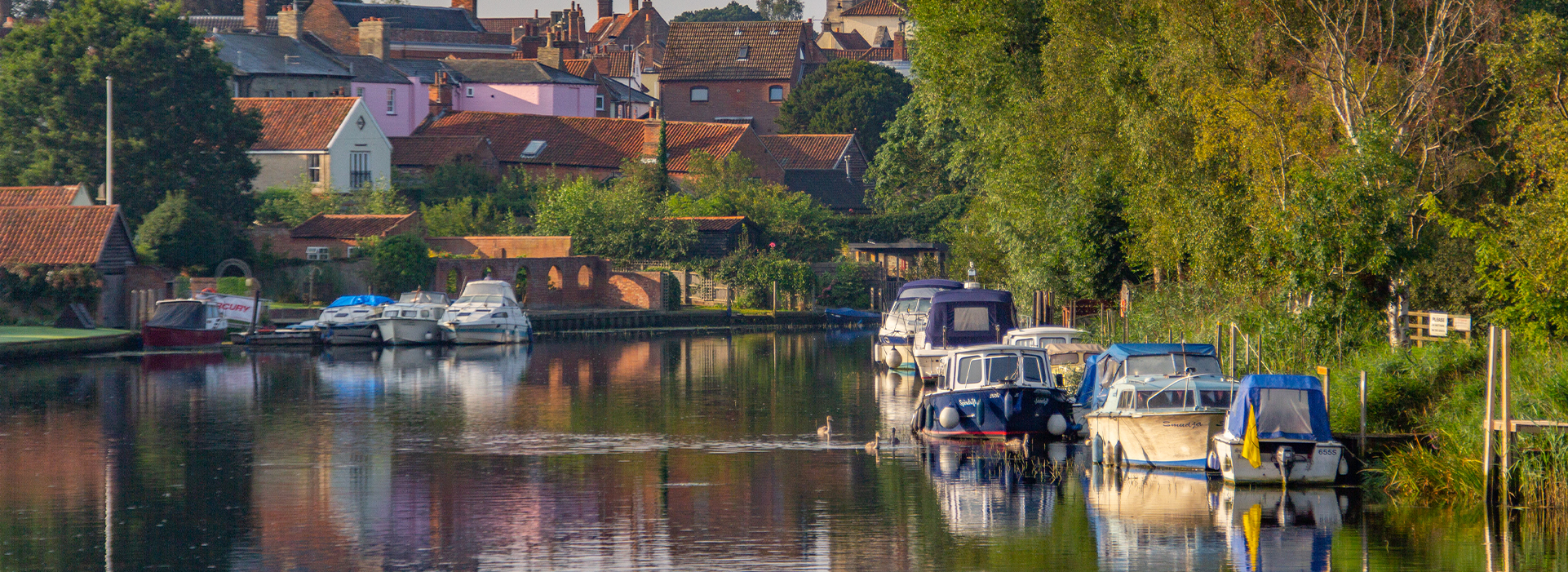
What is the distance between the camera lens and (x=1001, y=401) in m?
29.5

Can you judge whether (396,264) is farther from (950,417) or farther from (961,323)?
(950,417)

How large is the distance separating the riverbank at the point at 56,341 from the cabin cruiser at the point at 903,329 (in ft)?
78.1

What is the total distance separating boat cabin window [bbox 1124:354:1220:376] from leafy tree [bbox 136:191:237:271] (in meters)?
42.7

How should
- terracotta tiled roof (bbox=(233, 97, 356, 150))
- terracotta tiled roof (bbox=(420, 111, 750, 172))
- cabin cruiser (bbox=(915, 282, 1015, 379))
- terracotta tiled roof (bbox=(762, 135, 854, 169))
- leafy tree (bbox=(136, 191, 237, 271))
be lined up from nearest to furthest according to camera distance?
cabin cruiser (bbox=(915, 282, 1015, 379)) < leafy tree (bbox=(136, 191, 237, 271)) < terracotta tiled roof (bbox=(233, 97, 356, 150)) < terracotta tiled roof (bbox=(420, 111, 750, 172)) < terracotta tiled roof (bbox=(762, 135, 854, 169))

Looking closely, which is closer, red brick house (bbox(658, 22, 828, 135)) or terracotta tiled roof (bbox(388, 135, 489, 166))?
terracotta tiled roof (bbox(388, 135, 489, 166))

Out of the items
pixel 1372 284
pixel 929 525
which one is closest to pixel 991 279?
pixel 1372 284

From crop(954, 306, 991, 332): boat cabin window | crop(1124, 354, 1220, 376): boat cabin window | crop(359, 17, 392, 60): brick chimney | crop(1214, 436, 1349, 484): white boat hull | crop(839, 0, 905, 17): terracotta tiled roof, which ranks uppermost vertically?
crop(839, 0, 905, 17): terracotta tiled roof

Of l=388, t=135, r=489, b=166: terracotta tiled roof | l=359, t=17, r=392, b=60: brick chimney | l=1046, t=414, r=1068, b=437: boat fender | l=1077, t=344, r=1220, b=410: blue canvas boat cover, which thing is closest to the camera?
l=1077, t=344, r=1220, b=410: blue canvas boat cover

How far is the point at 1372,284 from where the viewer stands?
28234 millimetres

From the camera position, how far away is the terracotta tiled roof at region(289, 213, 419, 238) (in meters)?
69.4

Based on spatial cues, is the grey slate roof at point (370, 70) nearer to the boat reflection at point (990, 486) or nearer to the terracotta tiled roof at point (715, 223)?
the terracotta tiled roof at point (715, 223)

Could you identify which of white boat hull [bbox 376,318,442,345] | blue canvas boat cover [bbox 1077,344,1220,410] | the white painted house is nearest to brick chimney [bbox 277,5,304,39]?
the white painted house

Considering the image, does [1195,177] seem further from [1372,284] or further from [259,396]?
[259,396]

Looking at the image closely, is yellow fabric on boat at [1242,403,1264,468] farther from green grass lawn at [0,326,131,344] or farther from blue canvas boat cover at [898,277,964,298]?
green grass lawn at [0,326,131,344]
